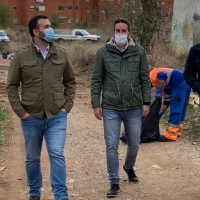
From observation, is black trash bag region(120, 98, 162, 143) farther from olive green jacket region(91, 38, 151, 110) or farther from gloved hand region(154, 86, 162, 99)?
olive green jacket region(91, 38, 151, 110)

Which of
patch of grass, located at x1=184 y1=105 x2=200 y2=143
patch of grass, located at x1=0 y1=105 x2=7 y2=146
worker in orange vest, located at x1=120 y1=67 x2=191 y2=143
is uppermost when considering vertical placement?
worker in orange vest, located at x1=120 y1=67 x2=191 y2=143

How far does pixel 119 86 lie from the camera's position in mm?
4754

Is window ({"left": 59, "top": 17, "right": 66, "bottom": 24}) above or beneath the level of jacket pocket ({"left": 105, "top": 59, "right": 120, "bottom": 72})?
beneath

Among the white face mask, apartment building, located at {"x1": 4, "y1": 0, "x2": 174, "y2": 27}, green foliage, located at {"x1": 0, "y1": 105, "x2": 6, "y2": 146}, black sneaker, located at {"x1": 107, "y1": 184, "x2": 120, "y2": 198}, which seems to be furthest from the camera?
apartment building, located at {"x1": 4, "y1": 0, "x2": 174, "y2": 27}

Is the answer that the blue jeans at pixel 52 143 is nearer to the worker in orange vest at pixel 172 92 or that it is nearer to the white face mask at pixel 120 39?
the white face mask at pixel 120 39

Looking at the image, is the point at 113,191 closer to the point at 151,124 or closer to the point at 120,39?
the point at 120,39

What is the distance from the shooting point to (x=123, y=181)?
542cm

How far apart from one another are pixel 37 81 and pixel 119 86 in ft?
3.29

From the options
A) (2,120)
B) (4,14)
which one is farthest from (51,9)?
(2,120)

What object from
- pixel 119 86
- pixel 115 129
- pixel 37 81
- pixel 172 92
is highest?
pixel 37 81

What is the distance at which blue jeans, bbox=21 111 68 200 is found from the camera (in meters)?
4.19

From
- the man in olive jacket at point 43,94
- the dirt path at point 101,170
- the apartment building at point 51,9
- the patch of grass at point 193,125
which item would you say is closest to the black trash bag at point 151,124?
the dirt path at point 101,170

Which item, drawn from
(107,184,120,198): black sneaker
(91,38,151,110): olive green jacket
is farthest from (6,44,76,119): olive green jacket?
(107,184,120,198): black sneaker

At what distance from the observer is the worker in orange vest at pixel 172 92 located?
24.0 ft
